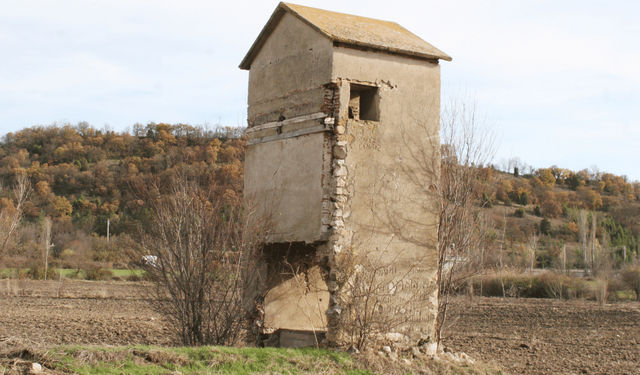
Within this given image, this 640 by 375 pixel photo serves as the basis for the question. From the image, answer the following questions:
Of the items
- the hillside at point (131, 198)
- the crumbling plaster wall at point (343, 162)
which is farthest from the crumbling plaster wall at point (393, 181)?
the hillside at point (131, 198)

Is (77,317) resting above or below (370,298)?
below

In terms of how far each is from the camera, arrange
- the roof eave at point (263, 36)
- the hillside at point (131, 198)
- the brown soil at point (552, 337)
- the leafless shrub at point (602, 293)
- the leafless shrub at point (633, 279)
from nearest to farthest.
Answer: the roof eave at point (263, 36) < the brown soil at point (552, 337) < the leafless shrub at point (602, 293) < the leafless shrub at point (633, 279) < the hillside at point (131, 198)

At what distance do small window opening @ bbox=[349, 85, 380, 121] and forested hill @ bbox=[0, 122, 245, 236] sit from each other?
126 ft

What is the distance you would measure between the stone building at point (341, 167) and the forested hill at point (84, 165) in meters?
38.2

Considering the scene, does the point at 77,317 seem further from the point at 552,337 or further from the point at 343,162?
the point at 552,337

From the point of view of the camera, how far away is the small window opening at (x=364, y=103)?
10.6m

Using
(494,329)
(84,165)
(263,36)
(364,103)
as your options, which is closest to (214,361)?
(364,103)

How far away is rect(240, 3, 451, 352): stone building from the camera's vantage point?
→ 396 inches

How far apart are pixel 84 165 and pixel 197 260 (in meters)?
A: 68.5

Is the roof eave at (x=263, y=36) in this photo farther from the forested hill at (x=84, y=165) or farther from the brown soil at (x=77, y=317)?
the forested hill at (x=84, y=165)

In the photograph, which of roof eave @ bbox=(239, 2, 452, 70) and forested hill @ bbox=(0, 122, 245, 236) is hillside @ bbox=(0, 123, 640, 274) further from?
roof eave @ bbox=(239, 2, 452, 70)

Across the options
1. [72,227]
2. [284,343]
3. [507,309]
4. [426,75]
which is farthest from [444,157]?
[72,227]

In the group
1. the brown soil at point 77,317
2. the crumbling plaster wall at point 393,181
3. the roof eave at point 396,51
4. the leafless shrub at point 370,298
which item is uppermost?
the roof eave at point 396,51

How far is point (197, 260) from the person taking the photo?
1027 cm
